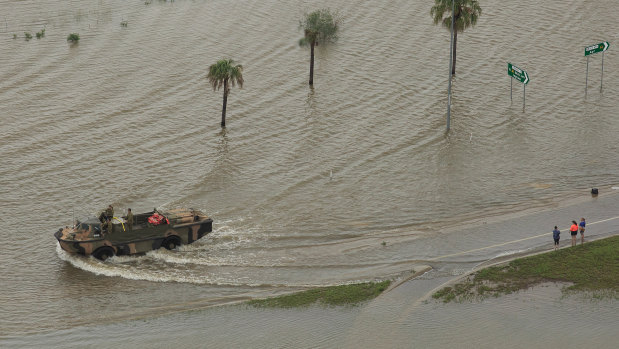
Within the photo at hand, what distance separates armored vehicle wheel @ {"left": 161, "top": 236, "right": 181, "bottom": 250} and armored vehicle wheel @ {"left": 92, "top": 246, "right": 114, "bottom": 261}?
2.34 metres

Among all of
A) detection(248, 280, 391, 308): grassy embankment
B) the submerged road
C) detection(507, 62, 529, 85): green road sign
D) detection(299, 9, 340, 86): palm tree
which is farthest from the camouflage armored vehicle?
detection(507, 62, 529, 85): green road sign

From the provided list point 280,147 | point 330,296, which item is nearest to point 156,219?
point 330,296

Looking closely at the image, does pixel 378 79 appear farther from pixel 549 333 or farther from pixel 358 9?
pixel 549 333

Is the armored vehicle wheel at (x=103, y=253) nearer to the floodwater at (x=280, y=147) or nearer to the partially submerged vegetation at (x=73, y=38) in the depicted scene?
the floodwater at (x=280, y=147)

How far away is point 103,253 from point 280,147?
56.9 feet

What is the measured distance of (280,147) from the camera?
48719mm

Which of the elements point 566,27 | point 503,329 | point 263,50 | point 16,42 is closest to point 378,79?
point 263,50

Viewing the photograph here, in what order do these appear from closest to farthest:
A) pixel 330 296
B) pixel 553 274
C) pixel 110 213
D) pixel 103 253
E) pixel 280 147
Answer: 1. pixel 330 296
2. pixel 553 274
3. pixel 103 253
4. pixel 110 213
5. pixel 280 147

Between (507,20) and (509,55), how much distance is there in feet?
32.1

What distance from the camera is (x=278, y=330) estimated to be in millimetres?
27875

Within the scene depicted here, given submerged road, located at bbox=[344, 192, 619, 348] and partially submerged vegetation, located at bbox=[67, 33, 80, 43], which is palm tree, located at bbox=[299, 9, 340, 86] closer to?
partially submerged vegetation, located at bbox=[67, 33, 80, 43]

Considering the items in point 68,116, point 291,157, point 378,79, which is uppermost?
point 378,79

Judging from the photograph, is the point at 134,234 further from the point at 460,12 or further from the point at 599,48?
the point at 599,48

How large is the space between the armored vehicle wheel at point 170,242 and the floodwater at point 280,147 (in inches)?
16.6
